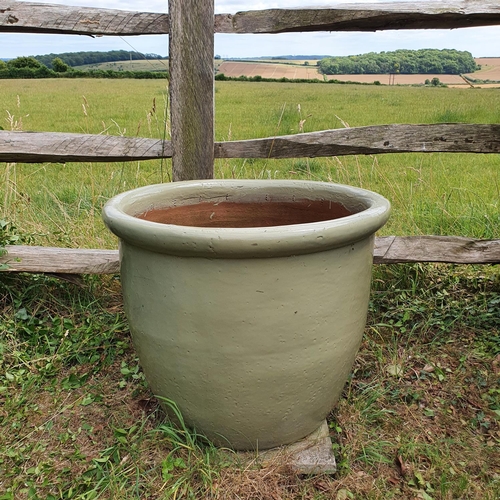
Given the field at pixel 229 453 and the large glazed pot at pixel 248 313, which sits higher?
the large glazed pot at pixel 248 313

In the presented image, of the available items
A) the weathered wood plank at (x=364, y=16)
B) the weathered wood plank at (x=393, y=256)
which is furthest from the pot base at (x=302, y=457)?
the weathered wood plank at (x=364, y=16)

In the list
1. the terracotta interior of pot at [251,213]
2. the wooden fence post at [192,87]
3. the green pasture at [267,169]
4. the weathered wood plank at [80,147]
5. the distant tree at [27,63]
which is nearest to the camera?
the terracotta interior of pot at [251,213]

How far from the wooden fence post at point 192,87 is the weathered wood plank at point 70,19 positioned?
0.58ft

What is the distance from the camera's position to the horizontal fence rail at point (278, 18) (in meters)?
2.30

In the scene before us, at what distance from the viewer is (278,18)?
7.62ft

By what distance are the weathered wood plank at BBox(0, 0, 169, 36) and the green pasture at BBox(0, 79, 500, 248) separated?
0.47 metres

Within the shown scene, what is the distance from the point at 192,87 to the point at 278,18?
485 millimetres

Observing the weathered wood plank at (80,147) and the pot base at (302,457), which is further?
the weathered wood plank at (80,147)

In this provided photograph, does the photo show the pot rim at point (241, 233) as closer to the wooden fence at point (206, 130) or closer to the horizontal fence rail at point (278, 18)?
the wooden fence at point (206, 130)

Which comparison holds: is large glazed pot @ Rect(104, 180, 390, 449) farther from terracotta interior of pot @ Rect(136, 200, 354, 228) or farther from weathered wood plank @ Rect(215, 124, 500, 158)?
weathered wood plank @ Rect(215, 124, 500, 158)

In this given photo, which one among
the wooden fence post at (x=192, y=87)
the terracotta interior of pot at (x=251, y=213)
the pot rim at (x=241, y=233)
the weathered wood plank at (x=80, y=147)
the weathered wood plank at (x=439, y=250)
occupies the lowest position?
the weathered wood plank at (x=439, y=250)

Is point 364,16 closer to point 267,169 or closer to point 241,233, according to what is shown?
point 241,233

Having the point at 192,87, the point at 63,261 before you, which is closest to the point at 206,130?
the point at 192,87

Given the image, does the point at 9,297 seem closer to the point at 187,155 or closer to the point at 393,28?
the point at 187,155
